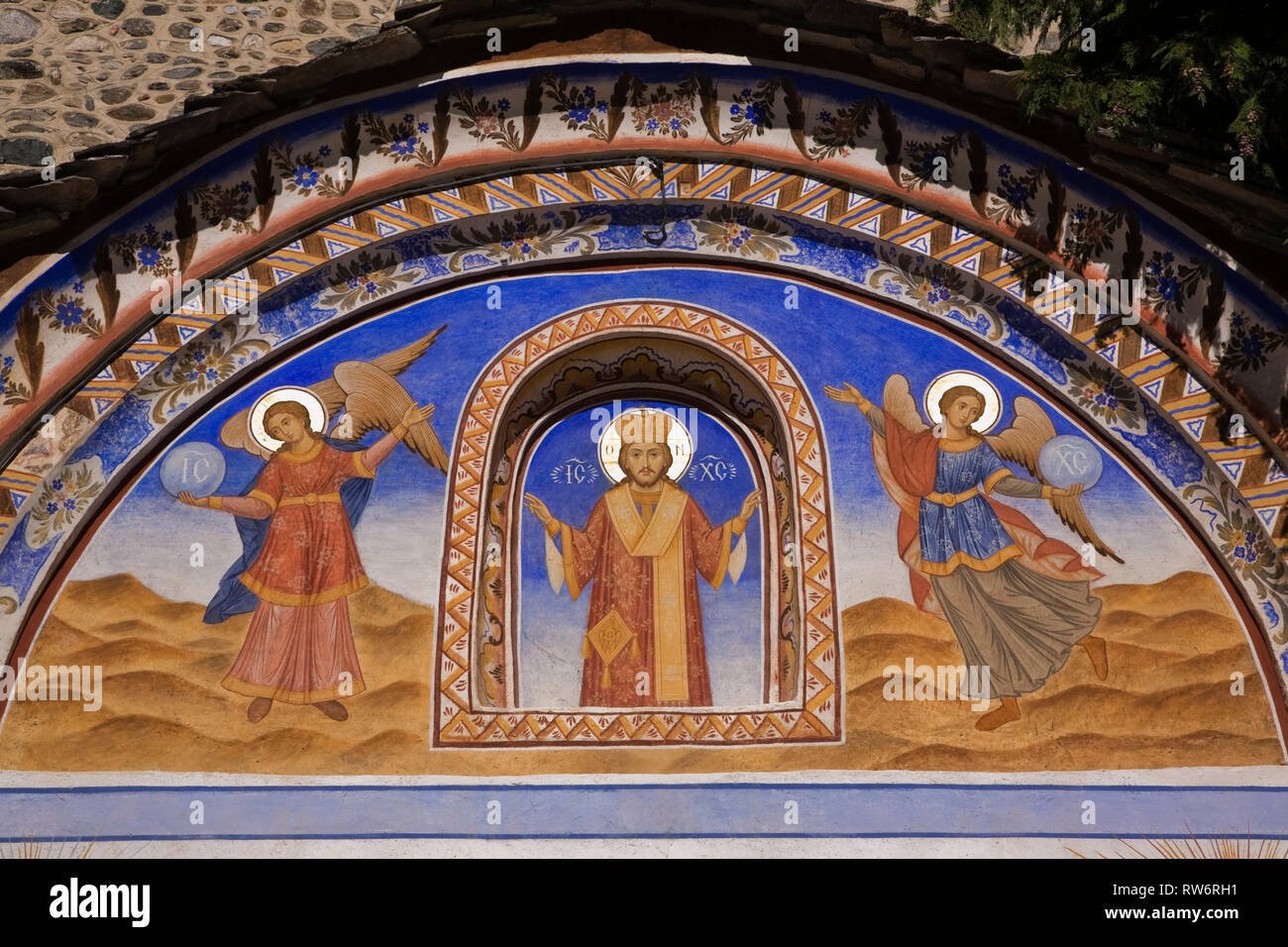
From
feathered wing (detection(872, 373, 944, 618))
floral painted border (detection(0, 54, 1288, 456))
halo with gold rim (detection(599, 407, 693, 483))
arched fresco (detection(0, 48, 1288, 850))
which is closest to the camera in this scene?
arched fresco (detection(0, 48, 1288, 850))

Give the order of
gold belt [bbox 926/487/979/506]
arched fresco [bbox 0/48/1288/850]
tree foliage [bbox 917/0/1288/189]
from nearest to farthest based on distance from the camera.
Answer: tree foliage [bbox 917/0/1288/189], arched fresco [bbox 0/48/1288/850], gold belt [bbox 926/487/979/506]

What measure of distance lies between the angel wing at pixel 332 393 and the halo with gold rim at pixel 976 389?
247cm

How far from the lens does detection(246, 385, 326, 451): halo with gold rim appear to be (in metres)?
9.36

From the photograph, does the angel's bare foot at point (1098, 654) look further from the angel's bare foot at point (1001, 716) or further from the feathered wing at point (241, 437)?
the feathered wing at point (241, 437)

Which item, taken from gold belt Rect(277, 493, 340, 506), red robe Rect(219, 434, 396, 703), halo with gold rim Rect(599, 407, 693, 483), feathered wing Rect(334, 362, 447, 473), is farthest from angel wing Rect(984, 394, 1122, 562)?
gold belt Rect(277, 493, 340, 506)

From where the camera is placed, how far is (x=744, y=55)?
948 centimetres

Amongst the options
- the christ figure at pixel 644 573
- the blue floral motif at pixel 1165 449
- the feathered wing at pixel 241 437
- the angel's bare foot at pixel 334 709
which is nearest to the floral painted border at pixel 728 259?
the blue floral motif at pixel 1165 449

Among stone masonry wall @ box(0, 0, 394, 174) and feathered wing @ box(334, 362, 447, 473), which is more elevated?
stone masonry wall @ box(0, 0, 394, 174)

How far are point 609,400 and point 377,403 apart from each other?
47.8 inches

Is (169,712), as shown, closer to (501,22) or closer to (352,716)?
(352,716)

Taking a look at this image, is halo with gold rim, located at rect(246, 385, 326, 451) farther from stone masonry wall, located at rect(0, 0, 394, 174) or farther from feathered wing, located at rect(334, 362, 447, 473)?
stone masonry wall, located at rect(0, 0, 394, 174)

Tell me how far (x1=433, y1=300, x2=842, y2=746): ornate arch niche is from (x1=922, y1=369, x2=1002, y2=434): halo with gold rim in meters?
0.60

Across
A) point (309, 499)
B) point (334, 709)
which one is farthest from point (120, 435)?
point (334, 709)

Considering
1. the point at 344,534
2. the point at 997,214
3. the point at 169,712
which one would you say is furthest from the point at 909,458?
the point at 169,712
